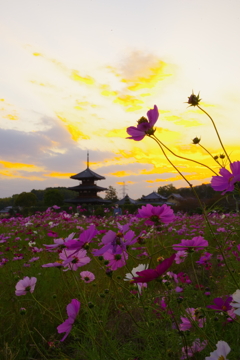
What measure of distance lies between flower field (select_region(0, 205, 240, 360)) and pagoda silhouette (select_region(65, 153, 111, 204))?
26674 millimetres

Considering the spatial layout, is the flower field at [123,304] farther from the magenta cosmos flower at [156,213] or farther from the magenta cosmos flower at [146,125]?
the magenta cosmos flower at [146,125]

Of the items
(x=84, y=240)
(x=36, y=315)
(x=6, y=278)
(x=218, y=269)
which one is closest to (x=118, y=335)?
(x=36, y=315)

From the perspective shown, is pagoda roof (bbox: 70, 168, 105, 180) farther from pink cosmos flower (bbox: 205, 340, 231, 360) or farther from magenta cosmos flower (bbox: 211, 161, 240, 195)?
pink cosmos flower (bbox: 205, 340, 231, 360)

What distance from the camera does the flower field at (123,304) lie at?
2.71 feet

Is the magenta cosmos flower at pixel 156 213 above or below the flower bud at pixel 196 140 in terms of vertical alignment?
below

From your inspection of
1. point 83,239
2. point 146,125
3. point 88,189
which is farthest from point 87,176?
point 83,239

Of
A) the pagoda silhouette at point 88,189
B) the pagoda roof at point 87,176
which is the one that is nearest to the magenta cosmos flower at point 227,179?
the pagoda silhouette at point 88,189

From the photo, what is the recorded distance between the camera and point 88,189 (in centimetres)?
3177

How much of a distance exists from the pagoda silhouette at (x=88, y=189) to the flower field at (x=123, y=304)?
2667 centimetres

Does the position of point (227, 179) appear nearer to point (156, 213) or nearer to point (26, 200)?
point (156, 213)

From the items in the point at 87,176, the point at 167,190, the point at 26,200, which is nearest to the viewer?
the point at 87,176

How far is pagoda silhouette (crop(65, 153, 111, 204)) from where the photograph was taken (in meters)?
30.5

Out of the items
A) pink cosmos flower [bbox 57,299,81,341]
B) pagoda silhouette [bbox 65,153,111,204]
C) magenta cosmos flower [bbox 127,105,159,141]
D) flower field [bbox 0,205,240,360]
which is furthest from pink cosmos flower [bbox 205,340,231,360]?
pagoda silhouette [bbox 65,153,111,204]

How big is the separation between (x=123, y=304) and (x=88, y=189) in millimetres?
30694
